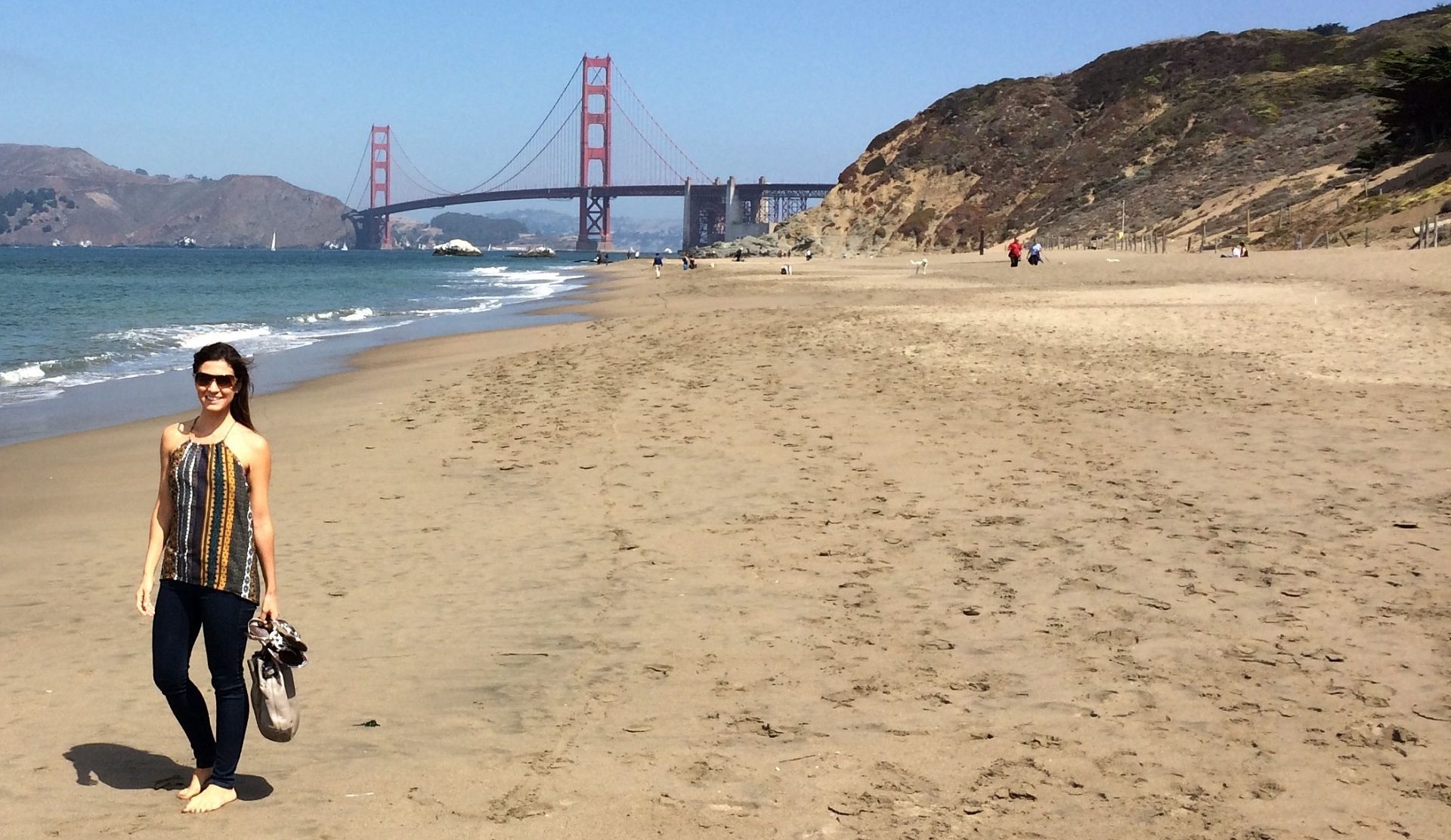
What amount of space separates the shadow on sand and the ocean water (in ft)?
24.6

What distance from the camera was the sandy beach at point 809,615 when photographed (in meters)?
3.26

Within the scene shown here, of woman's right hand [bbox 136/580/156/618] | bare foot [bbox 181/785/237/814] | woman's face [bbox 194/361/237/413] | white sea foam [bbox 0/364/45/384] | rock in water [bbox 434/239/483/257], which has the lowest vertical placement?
white sea foam [bbox 0/364/45/384]

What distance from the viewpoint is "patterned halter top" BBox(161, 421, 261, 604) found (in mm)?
3090

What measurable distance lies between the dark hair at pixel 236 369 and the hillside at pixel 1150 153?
109ft

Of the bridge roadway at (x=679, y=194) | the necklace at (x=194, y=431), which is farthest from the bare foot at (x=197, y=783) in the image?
the bridge roadway at (x=679, y=194)

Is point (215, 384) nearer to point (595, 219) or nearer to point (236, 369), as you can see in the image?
point (236, 369)

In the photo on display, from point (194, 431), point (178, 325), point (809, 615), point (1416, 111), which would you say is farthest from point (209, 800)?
point (1416, 111)

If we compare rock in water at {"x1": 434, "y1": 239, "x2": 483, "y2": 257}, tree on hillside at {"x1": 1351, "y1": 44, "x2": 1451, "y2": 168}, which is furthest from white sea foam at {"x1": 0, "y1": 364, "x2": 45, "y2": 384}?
rock in water at {"x1": 434, "y1": 239, "x2": 483, "y2": 257}

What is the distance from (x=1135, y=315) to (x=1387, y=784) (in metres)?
12.8

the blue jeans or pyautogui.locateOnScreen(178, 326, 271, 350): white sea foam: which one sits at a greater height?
the blue jeans

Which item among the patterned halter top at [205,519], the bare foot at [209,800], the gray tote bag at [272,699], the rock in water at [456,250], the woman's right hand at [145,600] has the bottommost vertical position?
the bare foot at [209,800]

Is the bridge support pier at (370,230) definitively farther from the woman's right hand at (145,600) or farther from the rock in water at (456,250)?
the woman's right hand at (145,600)

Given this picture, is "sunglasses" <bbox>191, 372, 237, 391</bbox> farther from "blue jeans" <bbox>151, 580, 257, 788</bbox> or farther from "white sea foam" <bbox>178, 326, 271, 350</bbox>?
"white sea foam" <bbox>178, 326, 271, 350</bbox>

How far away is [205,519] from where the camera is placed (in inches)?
122
